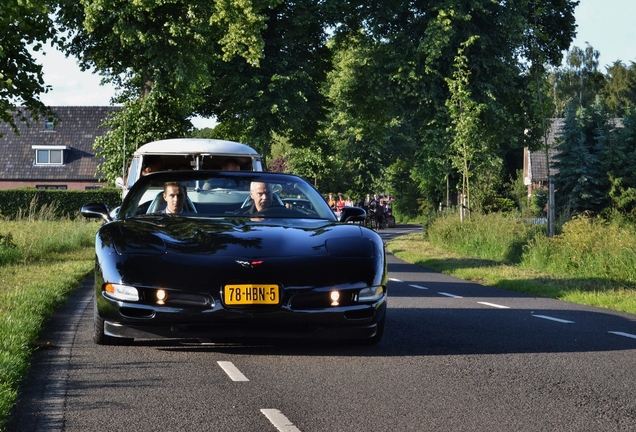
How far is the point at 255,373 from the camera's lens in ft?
23.2

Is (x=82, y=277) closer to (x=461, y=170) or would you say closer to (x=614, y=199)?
(x=461, y=170)

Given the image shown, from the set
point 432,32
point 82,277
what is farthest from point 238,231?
point 432,32

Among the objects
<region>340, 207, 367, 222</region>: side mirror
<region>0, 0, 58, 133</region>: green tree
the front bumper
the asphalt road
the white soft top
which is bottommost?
the asphalt road

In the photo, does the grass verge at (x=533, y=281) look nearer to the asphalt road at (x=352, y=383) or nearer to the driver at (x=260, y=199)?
the asphalt road at (x=352, y=383)

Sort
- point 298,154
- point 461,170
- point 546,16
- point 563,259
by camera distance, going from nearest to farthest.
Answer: point 563,259 < point 461,170 < point 546,16 < point 298,154

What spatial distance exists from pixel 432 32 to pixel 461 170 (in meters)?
7.21

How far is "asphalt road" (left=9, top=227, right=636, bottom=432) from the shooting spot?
552 cm

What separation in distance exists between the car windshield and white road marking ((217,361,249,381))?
5.86 feet

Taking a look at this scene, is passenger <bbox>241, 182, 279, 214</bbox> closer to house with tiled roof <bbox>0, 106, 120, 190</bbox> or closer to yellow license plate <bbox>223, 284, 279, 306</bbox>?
yellow license plate <bbox>223, 284, 279, 306</bbox>

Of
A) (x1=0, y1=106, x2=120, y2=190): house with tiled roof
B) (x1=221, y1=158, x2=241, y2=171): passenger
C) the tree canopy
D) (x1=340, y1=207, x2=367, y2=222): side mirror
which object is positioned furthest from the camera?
(x1=0, y1=106, x2=120, y2=190): house with tiled roof

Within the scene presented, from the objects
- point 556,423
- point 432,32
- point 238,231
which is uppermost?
point 432,32

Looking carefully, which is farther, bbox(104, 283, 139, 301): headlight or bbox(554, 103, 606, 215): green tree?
bbox(554, 103, 606, 215): green tree

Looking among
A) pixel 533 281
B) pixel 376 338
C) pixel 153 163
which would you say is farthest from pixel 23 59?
pixel 376 338

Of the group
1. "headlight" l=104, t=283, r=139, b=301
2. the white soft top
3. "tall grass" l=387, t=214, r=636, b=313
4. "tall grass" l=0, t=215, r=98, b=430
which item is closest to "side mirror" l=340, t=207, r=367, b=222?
"headlight" l=104, t=283, r=139, b=301
